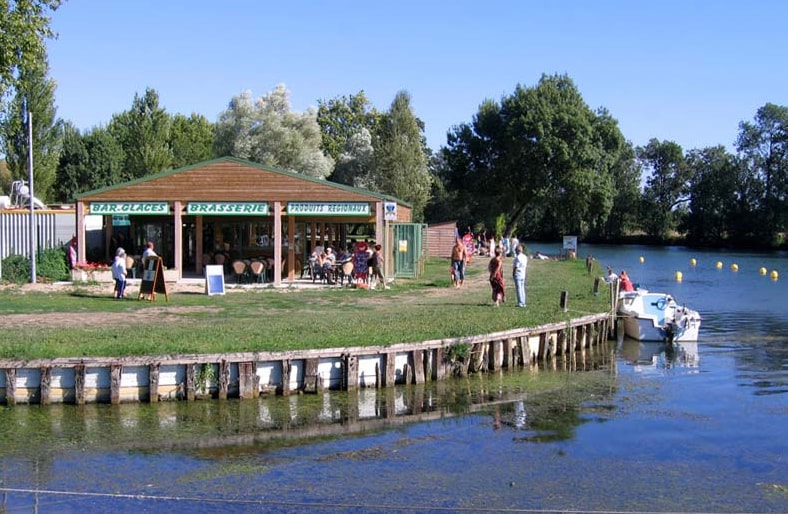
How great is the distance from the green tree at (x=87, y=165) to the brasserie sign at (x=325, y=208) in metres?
40.7

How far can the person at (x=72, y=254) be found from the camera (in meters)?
30.0

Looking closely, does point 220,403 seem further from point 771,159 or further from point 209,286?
point 771,159

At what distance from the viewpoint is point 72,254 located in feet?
98.7

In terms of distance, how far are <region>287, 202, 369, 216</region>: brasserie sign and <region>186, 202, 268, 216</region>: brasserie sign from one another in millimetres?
942

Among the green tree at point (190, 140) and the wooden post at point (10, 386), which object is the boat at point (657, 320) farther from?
the green tree at point (190, 140)

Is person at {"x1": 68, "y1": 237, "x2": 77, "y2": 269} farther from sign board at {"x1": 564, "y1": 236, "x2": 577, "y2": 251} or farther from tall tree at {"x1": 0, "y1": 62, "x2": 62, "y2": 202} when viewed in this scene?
sign board at {"x1": 564, "y1": 236, "x2": 577, "y2": 251}

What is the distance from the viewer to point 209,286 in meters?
26.1

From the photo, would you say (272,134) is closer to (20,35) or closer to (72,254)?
(72,254)

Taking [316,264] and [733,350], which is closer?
[733,350]

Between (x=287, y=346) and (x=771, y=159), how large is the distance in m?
100

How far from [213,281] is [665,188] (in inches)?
3871

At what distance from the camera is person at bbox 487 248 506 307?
23812 millimetres

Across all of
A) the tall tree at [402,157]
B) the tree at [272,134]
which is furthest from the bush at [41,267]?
the tall tree at [402,157]

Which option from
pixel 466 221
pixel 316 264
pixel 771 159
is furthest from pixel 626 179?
pixel 316 264
